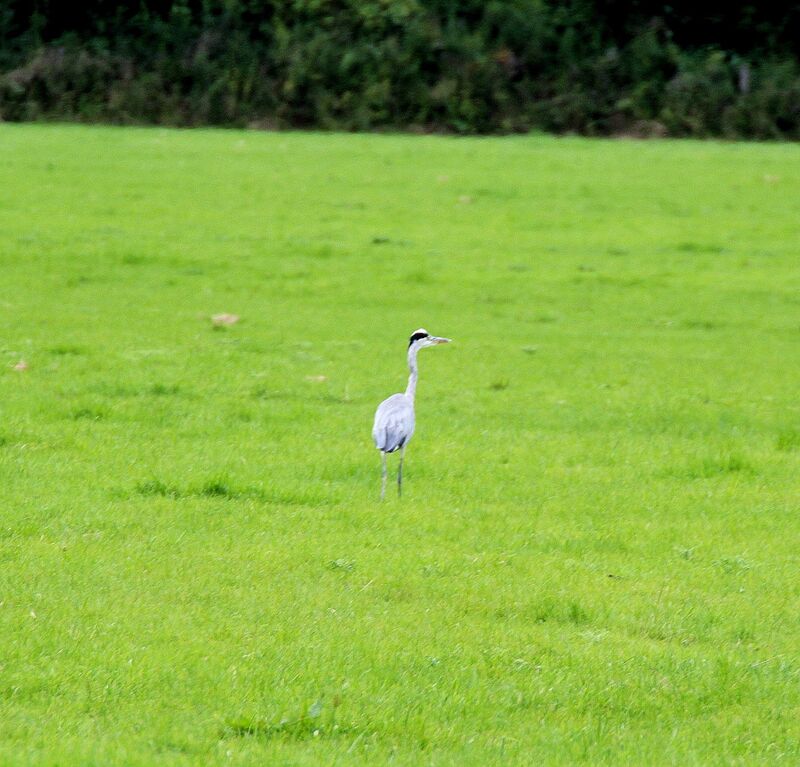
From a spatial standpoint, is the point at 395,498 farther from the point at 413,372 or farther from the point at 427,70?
the point at 427,70

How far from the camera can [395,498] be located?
1161 centimetres

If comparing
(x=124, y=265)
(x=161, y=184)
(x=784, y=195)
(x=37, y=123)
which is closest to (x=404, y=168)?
(x=161, y=184)

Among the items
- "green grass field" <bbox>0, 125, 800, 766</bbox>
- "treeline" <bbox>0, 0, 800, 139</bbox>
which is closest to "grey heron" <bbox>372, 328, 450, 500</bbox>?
"green grass field" <bbox>0, 125, 800, 766</bbox>

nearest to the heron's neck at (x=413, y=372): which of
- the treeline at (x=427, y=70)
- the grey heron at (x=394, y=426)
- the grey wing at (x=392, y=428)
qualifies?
the grey heron at (x=394, y=426)

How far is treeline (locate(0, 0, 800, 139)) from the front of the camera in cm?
4612

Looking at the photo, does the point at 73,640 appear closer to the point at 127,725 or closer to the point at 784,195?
→ the point at 127,725

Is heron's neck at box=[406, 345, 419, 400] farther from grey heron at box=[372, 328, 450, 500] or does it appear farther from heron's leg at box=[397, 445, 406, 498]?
heron's leg at box=[397, 445, 406, 498]

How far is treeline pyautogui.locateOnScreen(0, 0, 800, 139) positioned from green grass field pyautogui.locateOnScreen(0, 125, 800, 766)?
19.4 meters

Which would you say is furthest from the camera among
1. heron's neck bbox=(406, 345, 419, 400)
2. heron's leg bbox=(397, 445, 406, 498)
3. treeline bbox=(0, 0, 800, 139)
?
treeline bbox=(0, 0, 800, 139)

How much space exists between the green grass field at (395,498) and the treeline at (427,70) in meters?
19.4

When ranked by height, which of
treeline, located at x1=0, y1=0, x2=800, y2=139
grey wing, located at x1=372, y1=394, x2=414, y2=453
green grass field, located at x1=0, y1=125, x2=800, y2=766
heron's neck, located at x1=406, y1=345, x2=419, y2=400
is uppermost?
treeline, located at x1=0, y1=0, x2=800, y2=139

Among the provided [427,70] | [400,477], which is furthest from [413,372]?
[427,70]

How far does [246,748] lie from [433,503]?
16.1 ft

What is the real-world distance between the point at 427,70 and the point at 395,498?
37689 millimetres
